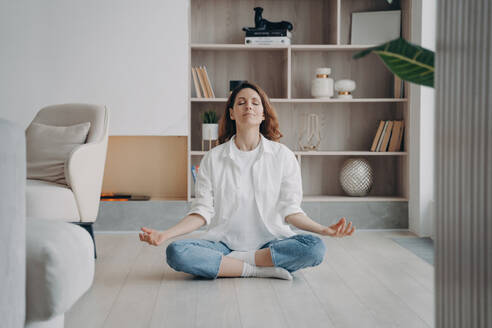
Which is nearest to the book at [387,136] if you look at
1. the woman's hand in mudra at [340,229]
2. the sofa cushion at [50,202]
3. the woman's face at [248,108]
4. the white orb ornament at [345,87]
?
the white orb ornament at [345,87]

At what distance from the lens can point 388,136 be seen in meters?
3.89

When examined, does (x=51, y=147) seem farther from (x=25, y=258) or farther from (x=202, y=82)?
(x=25, y=258)

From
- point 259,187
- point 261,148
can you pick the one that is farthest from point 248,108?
point 259,187

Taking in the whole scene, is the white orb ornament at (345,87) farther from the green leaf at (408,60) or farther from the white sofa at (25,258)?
the white sofa at (25,258)

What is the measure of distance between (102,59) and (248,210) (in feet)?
5.89

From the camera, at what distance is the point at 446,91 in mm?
721

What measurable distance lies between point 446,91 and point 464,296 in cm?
28

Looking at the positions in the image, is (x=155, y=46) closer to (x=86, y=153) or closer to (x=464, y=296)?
(x=86, y=153)

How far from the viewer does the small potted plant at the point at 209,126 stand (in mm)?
3738

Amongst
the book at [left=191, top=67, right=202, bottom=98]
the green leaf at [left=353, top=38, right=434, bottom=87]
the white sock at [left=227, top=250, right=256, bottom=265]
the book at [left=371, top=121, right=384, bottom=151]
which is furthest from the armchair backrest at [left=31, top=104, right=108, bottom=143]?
the green leaf at [left=353, top=38, right=434, bottom=87]

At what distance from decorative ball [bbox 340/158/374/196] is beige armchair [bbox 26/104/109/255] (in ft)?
6.08

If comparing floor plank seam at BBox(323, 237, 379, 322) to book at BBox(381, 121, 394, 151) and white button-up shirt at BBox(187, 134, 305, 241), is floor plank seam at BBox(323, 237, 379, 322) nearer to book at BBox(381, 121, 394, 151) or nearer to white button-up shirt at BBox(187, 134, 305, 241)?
white button-up shirt at BBox(187, 134, 305, 241)

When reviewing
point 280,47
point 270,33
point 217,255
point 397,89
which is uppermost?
point 270,33

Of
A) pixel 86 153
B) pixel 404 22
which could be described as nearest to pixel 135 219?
pixel 86 153
